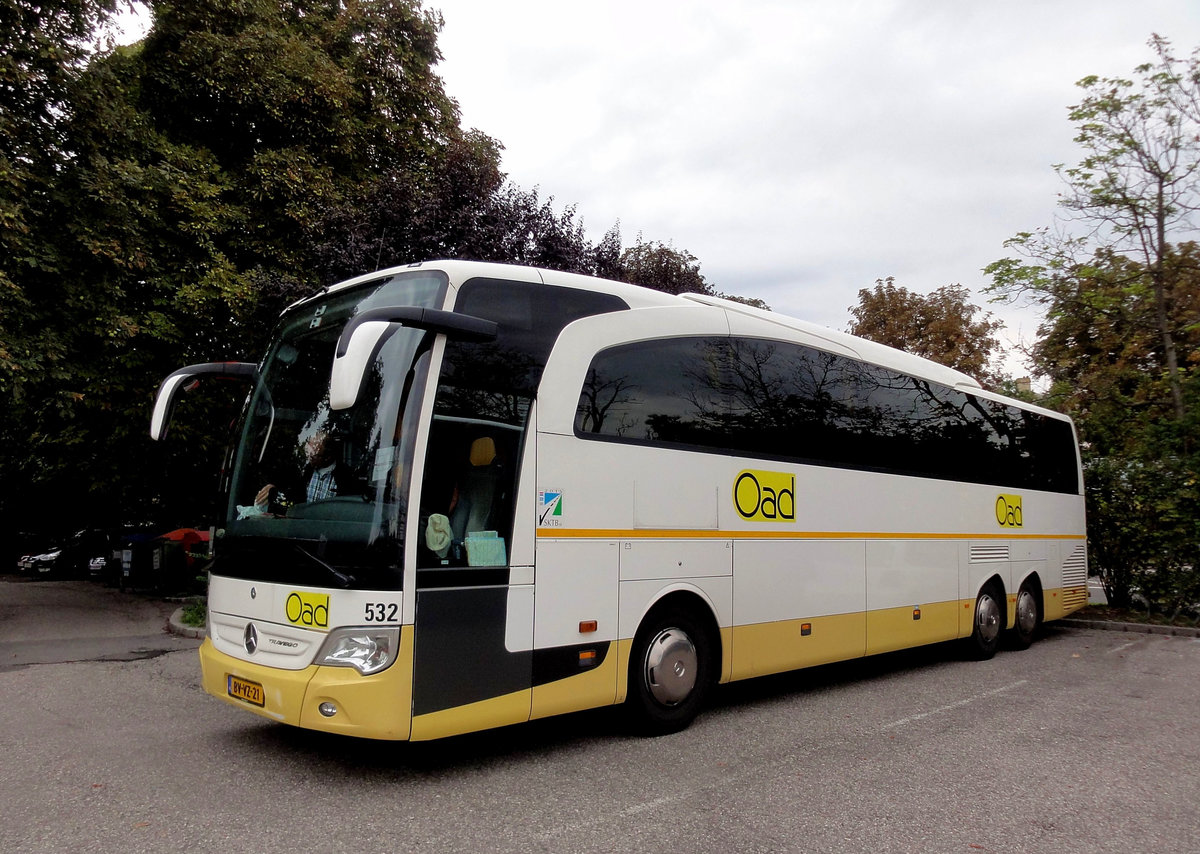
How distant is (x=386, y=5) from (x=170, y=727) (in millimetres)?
17037

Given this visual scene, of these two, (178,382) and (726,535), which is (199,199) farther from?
(726,535)

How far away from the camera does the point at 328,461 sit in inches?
212

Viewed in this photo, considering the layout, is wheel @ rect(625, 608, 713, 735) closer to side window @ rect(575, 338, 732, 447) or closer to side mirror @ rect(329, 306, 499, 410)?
side window @ rect(575, 338, 732, 447)

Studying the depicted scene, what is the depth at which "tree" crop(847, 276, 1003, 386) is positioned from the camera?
31.9 m

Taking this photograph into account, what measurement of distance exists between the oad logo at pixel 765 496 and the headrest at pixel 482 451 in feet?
8.16

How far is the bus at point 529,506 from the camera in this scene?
16.6 ft

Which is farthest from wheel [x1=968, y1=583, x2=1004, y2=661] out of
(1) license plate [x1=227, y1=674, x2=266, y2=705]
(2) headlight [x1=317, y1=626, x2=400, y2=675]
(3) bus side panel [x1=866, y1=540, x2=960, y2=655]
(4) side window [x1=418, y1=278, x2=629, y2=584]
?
(1) license plate [x1=227, y1=674, x2=266, y2=705]

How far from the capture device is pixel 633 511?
250 inches

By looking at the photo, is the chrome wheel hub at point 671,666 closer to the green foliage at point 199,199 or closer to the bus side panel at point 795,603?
the bus side panel at point 795,603

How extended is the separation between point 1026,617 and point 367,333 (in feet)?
34.5

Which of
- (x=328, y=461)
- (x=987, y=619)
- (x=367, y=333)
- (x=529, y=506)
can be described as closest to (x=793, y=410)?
(x=529, y=506)

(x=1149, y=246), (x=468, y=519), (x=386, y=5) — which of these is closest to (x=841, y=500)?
(x=468, y=519)

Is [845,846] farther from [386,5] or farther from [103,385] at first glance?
[386,5]

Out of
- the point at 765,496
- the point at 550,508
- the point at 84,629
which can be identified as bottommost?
the point at 84,629
